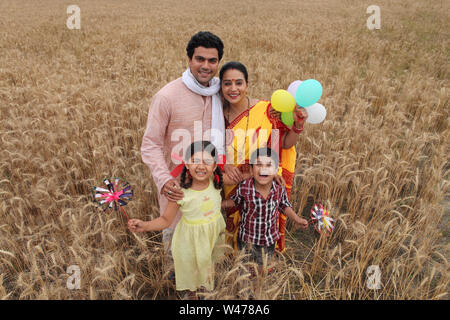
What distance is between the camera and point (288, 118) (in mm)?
2365

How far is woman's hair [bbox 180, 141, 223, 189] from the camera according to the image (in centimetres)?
195

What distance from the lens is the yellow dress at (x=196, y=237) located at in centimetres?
205

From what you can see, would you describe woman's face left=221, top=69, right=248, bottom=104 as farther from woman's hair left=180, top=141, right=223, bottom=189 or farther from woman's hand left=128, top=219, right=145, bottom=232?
woman's hand left=128, top=219, right=145, bottom=232

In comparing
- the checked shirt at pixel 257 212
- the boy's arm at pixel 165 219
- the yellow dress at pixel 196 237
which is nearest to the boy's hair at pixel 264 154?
the checked shirt at pixel 257 212

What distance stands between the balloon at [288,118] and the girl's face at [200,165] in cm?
84

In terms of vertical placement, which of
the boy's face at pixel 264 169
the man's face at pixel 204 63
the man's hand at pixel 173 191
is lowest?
the man's hand at pixel 173 191

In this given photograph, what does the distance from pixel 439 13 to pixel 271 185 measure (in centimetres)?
2211

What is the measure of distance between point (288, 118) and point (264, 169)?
61 cm

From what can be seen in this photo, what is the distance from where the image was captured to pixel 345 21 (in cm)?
1471

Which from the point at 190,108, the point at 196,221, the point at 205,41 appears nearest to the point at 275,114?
the point at 190,108

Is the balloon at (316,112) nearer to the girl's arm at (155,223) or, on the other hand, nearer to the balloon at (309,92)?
the balloon at (309,92)

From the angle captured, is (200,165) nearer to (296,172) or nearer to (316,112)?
(316,112)
